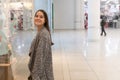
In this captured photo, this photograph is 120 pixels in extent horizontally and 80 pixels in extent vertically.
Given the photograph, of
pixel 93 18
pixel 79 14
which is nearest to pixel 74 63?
pixel 93 18

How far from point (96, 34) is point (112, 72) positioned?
9.01m

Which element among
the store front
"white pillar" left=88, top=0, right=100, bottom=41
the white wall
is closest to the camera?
"white pillar" left=88, top=0, right=100, bottom=41

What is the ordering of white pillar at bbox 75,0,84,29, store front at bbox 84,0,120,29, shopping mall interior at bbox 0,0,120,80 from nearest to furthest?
shopping mall interior at bbox 0,0,120,80, white pillar at bbox 75,0,84,29, store front at bbox 84,0,120,29

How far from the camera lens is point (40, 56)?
3.67 m

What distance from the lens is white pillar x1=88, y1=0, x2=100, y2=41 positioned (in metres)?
17.2

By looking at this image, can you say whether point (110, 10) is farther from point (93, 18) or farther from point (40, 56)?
point (40, 56)

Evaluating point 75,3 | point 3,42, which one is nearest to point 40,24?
point 3,42

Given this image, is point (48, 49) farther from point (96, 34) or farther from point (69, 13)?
point (69, 13)

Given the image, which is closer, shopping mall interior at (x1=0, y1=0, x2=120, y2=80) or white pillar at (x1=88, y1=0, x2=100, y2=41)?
shopping mall interior at (x1=0, y1=0, x2=120, y2=80)

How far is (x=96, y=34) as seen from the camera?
17.4 metres

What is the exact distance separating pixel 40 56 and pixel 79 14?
25034mm

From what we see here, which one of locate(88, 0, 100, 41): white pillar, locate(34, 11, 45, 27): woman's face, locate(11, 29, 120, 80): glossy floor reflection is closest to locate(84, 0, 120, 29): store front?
locate(88, 0, 100, 41): white pillar

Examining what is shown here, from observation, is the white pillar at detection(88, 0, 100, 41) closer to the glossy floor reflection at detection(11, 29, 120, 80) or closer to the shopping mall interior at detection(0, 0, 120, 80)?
the shopping mall interior at detection(0, 0, 120, 80)

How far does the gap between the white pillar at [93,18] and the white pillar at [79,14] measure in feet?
36.1
